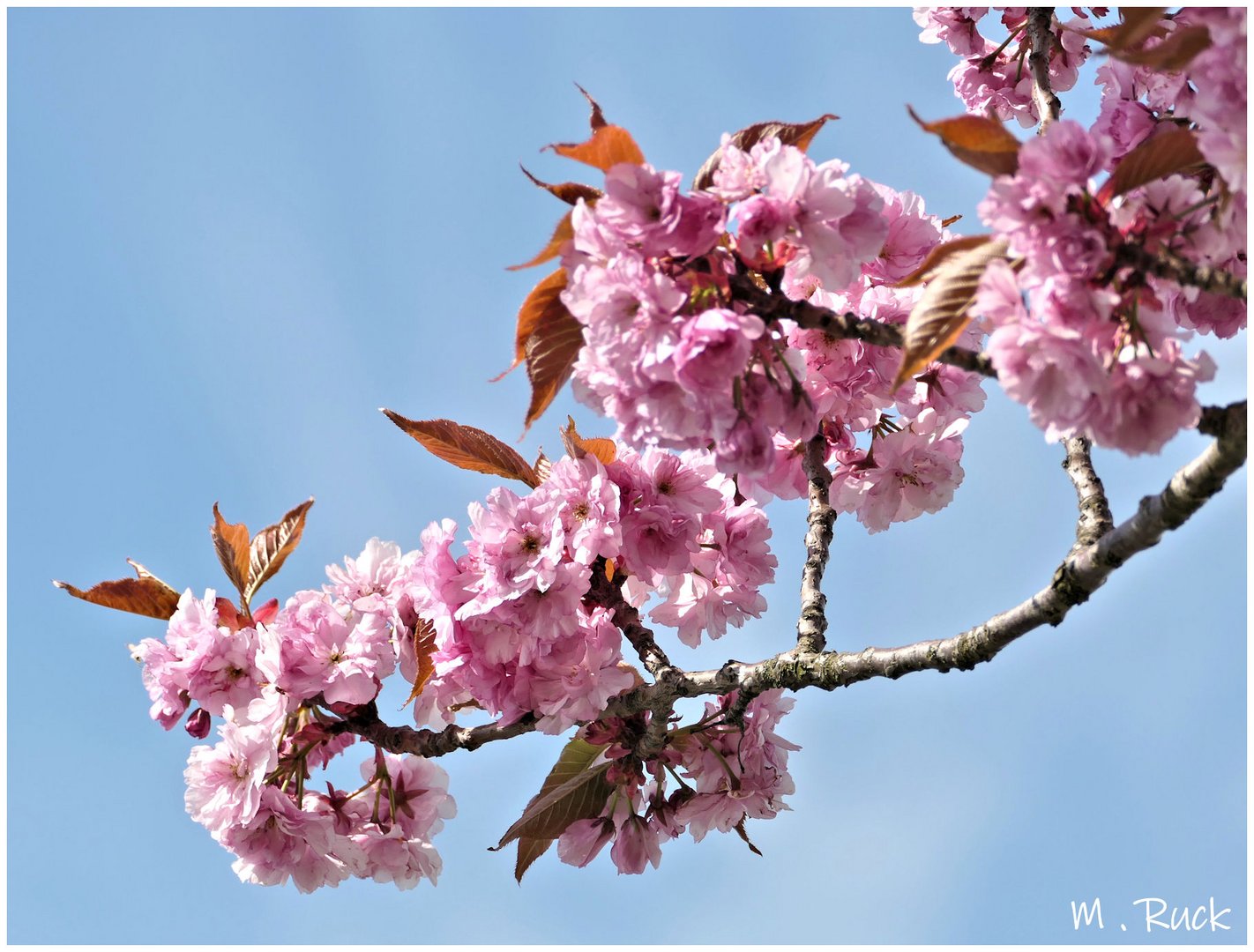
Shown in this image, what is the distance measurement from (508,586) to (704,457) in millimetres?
547

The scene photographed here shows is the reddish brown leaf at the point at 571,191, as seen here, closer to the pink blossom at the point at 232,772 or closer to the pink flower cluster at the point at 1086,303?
the pink flower cluster at the point at 1086,303

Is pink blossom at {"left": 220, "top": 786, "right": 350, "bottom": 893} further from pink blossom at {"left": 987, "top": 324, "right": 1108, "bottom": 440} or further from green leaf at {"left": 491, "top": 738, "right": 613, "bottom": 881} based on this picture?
pink blossom at {"left": 987, "top": 324, "right": 1108, "bottom": 440}

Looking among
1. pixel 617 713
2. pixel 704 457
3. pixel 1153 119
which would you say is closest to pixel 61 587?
pixel 617 713

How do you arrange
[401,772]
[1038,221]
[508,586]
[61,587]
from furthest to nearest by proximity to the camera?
[401,772] → [61,587] → [508,586] → [1038,221]

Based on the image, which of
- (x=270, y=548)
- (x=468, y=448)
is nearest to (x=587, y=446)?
(x=468, y=448)

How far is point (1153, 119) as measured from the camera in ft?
7.16

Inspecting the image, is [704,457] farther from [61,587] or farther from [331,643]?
[61,587]

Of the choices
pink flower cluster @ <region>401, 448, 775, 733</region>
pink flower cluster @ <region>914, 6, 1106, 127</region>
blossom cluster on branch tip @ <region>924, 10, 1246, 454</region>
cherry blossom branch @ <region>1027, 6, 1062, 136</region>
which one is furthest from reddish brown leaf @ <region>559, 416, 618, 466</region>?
pink flower cluster @ <region>914, 6, 1106, 127</region>

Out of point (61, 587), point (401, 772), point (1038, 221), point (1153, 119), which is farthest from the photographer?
point (401, 772)

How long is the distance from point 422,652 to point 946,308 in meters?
1.60

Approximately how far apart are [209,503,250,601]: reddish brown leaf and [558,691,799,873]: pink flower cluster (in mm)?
1054

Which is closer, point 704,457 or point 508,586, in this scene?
point 508,586

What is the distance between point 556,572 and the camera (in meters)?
2.34

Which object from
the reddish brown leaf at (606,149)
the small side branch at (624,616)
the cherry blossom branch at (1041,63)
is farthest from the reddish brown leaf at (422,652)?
the cherry blossom branch at (1041,63)
